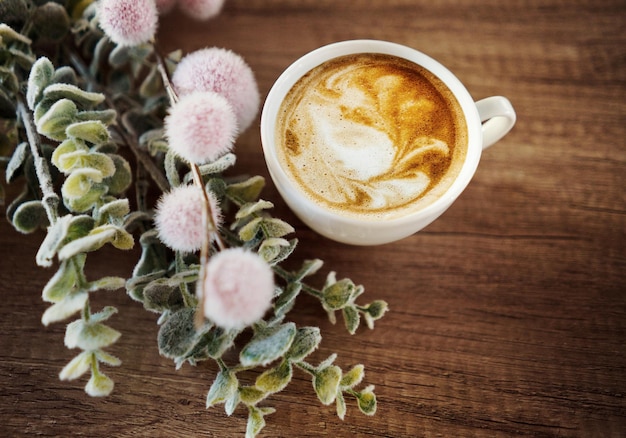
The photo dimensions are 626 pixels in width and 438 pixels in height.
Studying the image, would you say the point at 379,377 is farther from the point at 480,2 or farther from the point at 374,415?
the point at 480,2

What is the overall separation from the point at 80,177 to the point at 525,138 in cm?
58

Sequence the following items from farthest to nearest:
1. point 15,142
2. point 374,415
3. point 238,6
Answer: point 238,6 < point 15,142 < point 374,415

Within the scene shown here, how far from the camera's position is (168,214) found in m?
0.57

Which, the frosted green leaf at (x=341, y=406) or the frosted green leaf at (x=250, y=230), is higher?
the frosted green leaf at (x=250, y=230)

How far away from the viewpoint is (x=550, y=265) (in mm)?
738

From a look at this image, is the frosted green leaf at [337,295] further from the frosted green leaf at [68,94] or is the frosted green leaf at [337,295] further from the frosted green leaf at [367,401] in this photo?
the frosted green leaf at [68,94]

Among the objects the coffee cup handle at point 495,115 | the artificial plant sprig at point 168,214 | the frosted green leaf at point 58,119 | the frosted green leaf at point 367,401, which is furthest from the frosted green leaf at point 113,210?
the coffee cup handle at point 495,115

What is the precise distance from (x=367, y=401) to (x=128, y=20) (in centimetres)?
49

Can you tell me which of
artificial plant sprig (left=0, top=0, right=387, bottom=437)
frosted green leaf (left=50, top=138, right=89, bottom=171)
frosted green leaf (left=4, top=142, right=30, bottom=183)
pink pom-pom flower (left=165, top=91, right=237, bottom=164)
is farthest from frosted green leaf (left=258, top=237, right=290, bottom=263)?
frosted green leaf (left=4, top=142, right=30, bottom=183)

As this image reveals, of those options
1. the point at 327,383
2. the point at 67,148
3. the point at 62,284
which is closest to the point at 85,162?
the point at 67,148

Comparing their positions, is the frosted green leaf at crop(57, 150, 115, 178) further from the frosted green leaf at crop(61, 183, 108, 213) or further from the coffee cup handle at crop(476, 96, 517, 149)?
the coffee cup handle at crop(476, 96, 517, 149)

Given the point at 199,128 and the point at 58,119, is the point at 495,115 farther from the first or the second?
the point at 58,119

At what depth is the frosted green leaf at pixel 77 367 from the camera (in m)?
0.54

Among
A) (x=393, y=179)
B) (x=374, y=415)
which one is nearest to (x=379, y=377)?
(x=374, y=415)
